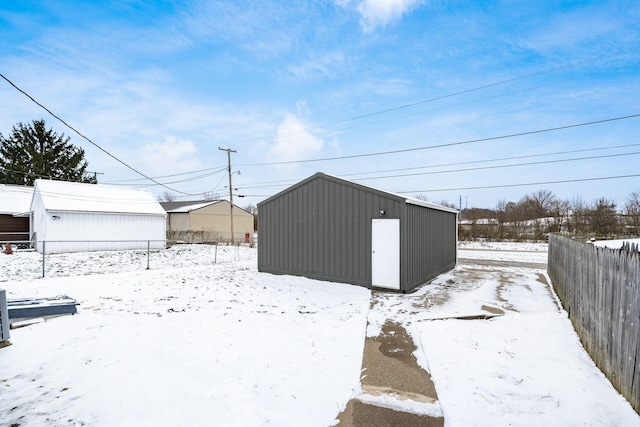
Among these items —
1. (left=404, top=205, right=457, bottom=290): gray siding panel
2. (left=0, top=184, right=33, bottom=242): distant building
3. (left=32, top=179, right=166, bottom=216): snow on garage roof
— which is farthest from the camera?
(left=0, top=184, right=33, bottom=242): distant building

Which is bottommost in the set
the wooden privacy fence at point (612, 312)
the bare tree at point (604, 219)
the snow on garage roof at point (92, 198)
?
the wooden privacy fence at point (612, 312)

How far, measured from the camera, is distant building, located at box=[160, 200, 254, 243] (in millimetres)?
26750

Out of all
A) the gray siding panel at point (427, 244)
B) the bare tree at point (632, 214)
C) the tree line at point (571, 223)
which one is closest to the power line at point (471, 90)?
the gray siding panel at point (427, 244)

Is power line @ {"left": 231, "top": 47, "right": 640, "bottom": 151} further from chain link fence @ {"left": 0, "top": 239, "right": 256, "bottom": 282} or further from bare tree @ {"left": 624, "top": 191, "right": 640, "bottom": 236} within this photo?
bare tree @ {"left": 624, "top": 191, "right": 640, "bottom": 236}

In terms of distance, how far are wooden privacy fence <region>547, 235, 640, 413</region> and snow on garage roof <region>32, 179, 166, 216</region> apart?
814 inches

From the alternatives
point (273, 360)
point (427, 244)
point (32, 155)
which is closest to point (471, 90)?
point (427, 244)

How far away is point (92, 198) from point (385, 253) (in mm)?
18751

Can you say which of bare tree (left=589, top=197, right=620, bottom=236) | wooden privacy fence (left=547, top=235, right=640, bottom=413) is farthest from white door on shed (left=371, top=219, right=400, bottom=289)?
bare tree (left=589, top=197, right=620, bottom=236)

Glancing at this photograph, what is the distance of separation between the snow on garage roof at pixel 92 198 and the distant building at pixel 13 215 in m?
3.47

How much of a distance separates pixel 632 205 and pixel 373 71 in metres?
26.2

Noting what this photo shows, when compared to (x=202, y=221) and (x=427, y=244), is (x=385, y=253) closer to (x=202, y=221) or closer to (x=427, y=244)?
(x=427, y=244)

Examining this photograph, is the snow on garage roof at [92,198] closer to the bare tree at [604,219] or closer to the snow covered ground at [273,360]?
the snow covered ground at [273,360]

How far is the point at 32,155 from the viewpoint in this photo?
30859 mm

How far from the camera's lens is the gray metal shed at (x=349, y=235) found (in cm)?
787
